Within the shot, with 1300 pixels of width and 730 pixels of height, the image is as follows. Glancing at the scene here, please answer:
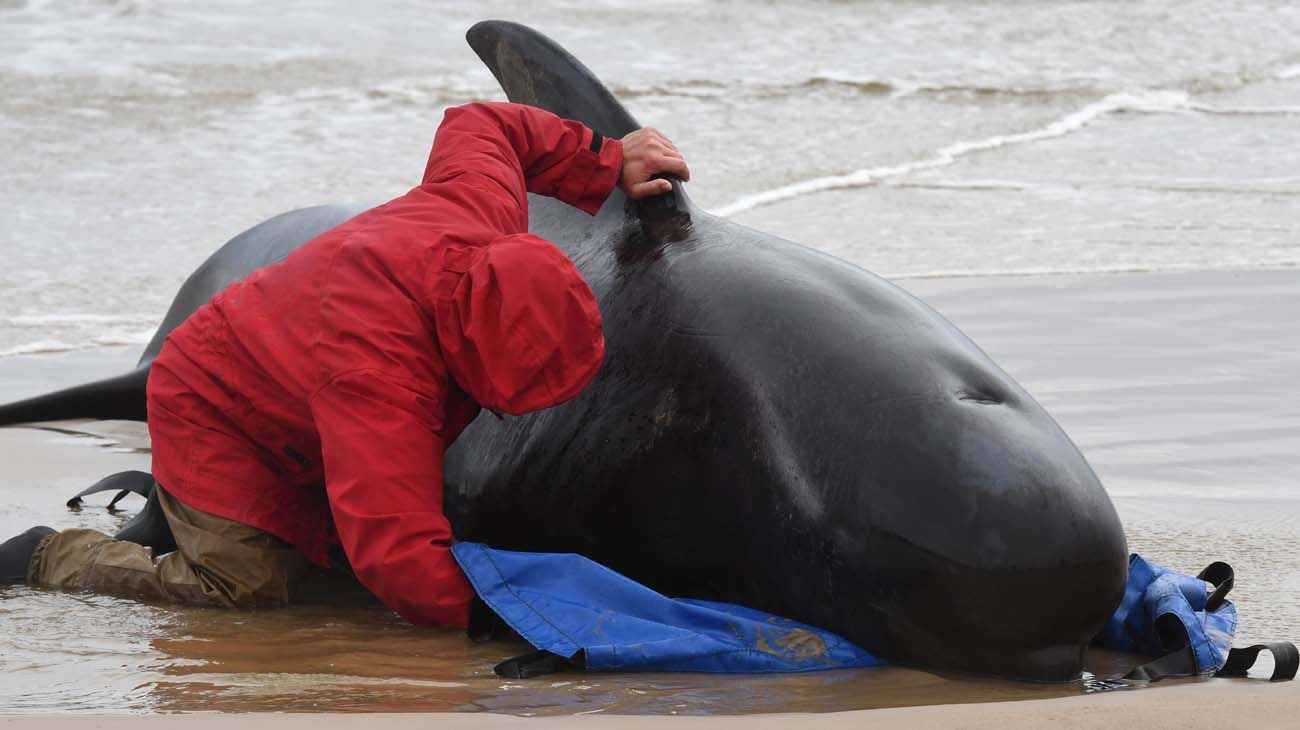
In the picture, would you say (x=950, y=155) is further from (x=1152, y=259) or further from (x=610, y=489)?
(x=610, y=489)

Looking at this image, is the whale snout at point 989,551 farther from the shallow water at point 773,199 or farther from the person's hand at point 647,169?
the person's hand at point 647,169

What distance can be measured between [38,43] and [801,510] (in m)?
A: 15.0

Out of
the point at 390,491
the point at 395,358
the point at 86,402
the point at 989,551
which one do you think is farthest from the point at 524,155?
the point at 86,402

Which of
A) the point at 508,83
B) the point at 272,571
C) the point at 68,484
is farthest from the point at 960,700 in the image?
the point at 68,484

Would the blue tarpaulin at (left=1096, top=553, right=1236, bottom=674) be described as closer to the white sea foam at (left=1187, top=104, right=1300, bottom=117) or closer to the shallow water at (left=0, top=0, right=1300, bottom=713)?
the shallow water at (left=0, top=0, right=1300, bottom=713)

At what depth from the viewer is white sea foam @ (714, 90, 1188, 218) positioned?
11.3 meters

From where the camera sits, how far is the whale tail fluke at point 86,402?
239 inches

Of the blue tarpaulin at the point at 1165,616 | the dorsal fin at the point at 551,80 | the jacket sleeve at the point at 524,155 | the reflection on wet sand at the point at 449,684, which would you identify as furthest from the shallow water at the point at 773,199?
the dorsal fin at the point at 551,80

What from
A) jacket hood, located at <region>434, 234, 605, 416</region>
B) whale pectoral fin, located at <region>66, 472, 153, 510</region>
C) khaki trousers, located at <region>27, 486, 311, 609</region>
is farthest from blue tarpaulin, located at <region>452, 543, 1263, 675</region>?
whale pectoral fin, located at <region>66, 472, 153, 510</region>

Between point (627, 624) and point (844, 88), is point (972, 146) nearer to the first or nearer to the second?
point (844, 88)

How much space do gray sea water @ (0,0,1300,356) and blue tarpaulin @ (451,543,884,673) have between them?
174 inches

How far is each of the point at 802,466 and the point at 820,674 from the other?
401mm

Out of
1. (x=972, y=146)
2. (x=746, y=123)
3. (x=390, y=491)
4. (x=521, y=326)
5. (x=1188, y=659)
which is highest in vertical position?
(x=746, y=123)

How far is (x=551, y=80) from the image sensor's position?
4922 mm
